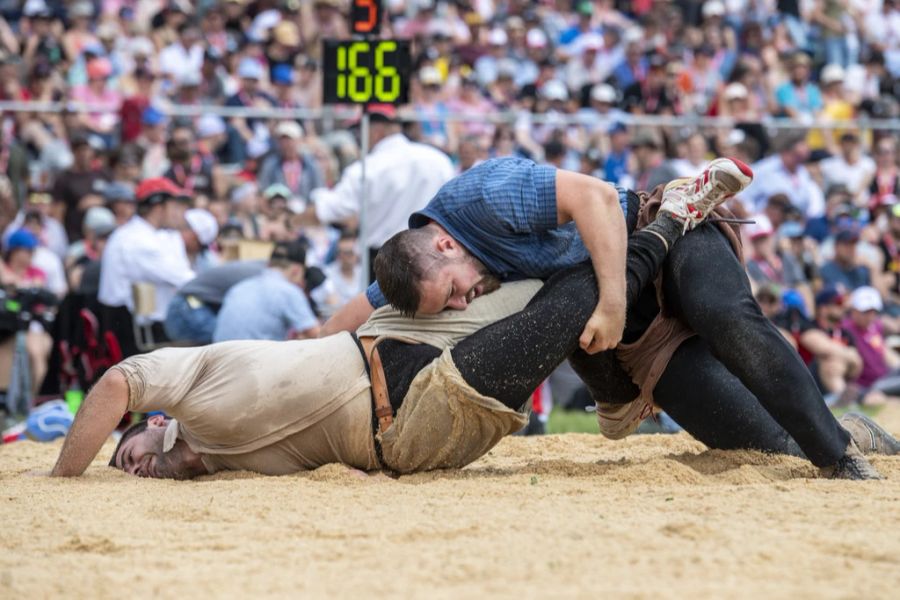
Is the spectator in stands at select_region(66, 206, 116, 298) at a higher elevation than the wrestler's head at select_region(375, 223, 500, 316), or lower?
lower

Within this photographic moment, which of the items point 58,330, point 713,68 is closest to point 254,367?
point 58,330

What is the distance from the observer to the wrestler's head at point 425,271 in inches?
197

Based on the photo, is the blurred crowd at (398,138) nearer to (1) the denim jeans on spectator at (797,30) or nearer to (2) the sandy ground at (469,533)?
(1) the denim jeans on spectator at (797,30)

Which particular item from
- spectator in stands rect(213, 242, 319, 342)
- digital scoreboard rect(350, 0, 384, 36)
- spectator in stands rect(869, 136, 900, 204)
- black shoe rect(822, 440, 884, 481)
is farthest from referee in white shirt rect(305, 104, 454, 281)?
spectator in stands rect(869, 136, 900, 204)

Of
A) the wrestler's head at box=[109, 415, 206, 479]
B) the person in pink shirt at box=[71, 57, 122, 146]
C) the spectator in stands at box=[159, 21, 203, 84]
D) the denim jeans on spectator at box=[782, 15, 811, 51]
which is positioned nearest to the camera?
the wrestler's head at box=[109, 415, 206, 479]

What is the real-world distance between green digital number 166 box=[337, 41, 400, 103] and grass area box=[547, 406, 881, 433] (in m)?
2.59

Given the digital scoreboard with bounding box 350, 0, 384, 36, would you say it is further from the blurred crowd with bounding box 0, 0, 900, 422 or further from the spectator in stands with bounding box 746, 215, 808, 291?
the spectator in stands with bounding box 746, 215, 808, 291

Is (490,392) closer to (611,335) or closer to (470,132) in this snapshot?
(611,335)

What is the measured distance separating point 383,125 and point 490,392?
20.3 feet

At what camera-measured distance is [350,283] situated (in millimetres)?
11508

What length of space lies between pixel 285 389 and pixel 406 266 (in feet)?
2.09

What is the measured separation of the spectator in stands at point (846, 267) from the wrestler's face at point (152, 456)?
345 inches

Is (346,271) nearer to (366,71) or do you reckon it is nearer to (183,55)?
(366,71)

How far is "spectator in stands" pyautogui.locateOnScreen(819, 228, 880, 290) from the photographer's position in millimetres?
13031
